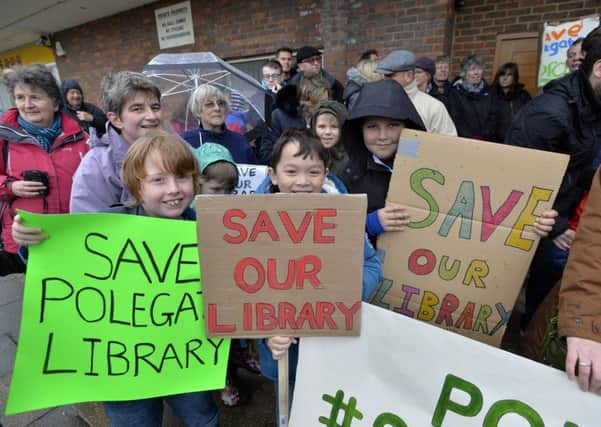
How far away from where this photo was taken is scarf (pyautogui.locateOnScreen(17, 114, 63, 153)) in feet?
6.10

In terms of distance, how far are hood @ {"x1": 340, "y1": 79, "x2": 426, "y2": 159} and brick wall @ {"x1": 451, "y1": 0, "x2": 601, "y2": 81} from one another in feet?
11.1

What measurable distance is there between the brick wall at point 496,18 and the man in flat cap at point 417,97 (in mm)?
2036

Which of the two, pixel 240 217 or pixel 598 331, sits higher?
pixel 240 217

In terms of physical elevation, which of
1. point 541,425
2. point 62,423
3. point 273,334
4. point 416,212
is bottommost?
point 62,423

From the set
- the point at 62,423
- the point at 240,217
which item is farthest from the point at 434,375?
the point at 62,423

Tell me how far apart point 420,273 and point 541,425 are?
0.58 m

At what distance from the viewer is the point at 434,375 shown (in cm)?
106

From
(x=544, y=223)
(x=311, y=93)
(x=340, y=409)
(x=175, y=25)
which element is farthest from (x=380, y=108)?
(x=175, y=25)

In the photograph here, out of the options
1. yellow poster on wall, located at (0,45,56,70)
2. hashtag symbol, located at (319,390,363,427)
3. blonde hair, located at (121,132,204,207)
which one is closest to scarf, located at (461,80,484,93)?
blonde hair, located at (121,132,204,207)

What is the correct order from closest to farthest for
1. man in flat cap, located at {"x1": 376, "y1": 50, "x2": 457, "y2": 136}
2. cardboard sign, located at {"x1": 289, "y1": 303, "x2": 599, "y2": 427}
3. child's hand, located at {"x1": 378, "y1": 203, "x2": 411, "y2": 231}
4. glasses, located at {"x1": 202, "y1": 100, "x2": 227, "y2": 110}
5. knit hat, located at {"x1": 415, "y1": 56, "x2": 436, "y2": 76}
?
cardboard sign, located at {"x1": 289, "y1": 303, "x2": 599, "y2": 427}, child's hand, located at {"x1": 378, "y1": 203, "x2": 411, "y2": 231}, glasses, located at {"x1": 202, "y1": 100, "x2": 227, "y2": 110}, man in flat cap, located at {"x1": 376, "y1": 50, "x2": 457, "y2": 136}, knit hat, located at {"x1": 415, "y1": 56, "x2": 436, "y2": 76}

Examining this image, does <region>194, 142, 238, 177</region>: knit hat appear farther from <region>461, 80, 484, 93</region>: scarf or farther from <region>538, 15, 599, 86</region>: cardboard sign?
<region>538, 15, 599, 86</region>: cardboard sign

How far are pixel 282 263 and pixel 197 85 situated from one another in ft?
8.25

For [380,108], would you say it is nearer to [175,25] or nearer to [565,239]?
[565,239]

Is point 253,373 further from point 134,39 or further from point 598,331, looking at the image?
point 134,39
